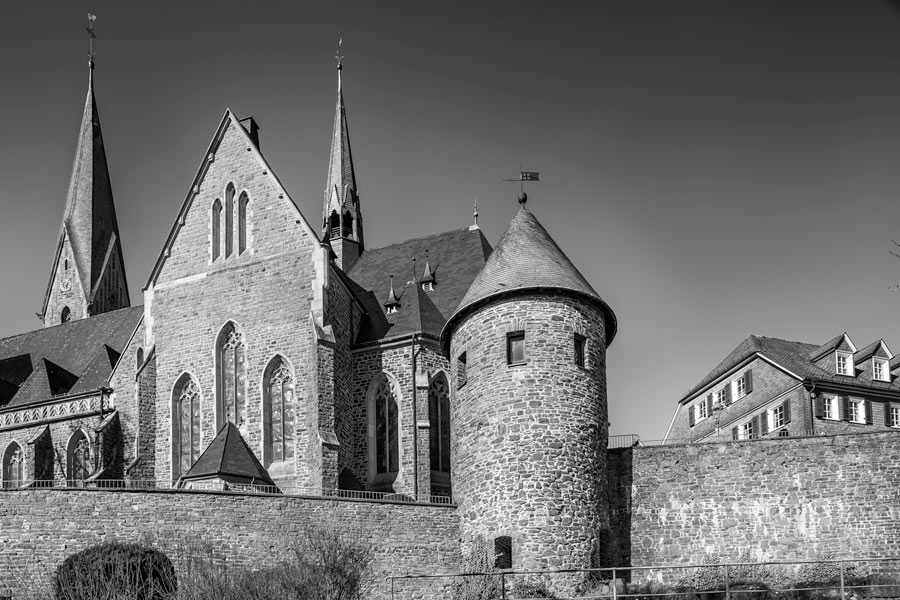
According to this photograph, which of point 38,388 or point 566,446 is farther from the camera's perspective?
point 38,388

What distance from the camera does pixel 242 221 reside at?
47438mm

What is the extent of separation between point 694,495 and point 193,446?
17.5 meters

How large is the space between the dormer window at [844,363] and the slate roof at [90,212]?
1504 inches

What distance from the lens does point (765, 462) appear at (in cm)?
3503

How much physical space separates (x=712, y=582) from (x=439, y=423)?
1375 cm

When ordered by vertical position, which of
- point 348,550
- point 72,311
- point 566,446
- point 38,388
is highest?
point 72,311

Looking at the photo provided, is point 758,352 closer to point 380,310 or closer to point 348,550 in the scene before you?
point 380,310

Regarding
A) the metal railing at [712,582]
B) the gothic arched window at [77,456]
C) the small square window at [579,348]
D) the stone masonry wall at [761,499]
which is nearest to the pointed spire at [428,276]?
the gothic arched window at [77,456]

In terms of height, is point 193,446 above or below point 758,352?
below

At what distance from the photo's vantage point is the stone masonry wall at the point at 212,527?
113ft

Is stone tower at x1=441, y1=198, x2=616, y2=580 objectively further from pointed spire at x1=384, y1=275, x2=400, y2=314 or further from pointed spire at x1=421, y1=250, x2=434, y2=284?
pointed spire at x1=421, y1=250, x2=434, y2=284

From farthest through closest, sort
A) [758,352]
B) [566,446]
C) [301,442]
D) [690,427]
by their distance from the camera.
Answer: [690,427] < [758,352] < [301,442] < [566,446]

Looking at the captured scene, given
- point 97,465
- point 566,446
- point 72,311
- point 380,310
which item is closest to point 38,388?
point 97,465

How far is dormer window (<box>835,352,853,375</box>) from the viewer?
5644cm
